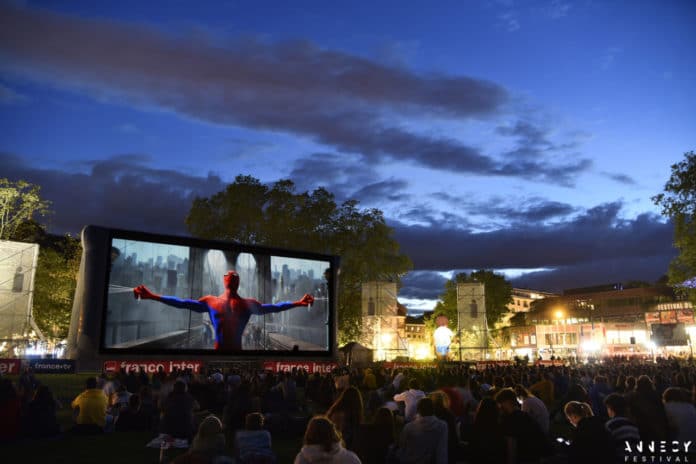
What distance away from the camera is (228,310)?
19.7 m

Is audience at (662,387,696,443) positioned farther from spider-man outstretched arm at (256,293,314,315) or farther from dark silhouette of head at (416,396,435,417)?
spider-man outstretched arm at (256,293,314,315)

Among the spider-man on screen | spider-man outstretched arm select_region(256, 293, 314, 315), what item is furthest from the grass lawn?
spider-man outstretched arm select_region(256, 293, 314, 315)

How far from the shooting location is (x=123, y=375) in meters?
15.8

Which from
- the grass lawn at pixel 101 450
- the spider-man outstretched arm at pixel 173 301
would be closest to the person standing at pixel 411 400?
the grass lawn at pixel 101 450

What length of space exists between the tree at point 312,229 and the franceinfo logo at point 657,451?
31587 millimetres

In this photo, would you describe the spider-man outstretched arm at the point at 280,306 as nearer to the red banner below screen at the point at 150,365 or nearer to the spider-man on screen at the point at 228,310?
the spider-man on screen at the point at 228,310

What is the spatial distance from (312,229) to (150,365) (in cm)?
1867

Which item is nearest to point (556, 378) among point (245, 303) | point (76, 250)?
point (245, 303)

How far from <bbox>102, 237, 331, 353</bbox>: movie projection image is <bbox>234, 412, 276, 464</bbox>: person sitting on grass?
13214mm

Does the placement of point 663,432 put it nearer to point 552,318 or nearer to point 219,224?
point 219,224

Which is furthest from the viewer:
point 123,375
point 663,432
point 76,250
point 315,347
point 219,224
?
point 76,250

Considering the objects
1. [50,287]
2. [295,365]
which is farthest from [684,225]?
[50,287]

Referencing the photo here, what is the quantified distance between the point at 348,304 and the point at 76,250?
2231 centimetres

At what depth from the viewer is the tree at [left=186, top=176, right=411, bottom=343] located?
37625 mm
